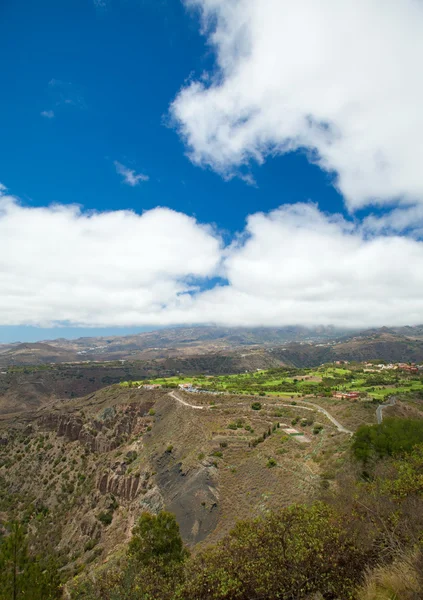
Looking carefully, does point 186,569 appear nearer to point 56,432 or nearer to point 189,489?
point 189,489

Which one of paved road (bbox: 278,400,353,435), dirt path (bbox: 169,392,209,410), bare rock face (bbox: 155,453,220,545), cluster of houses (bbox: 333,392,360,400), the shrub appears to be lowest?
the shrub

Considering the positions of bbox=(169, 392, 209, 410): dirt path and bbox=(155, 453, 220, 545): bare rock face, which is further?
bbox=(169, 392, 209, 410): dirt path

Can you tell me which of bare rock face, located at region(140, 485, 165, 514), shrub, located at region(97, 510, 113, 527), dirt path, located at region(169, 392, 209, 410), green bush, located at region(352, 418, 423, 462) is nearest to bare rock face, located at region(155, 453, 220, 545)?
bare rock face, located at region(140, 485, 165, 514)

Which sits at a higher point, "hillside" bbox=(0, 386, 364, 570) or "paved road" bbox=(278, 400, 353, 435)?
"paved road" bbox=(278, 400, 353, 435)

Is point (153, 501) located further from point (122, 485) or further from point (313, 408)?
point (313, 408)

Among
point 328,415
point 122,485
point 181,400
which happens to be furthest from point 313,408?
point 122,485

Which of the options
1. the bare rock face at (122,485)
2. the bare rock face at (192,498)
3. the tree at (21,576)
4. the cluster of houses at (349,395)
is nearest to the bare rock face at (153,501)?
the bare rock face at (192,498)

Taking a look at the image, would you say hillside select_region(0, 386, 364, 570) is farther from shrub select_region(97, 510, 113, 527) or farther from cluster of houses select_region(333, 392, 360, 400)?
cluster of houses select_region(333, 392, 360, 400)

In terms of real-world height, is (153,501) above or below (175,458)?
below

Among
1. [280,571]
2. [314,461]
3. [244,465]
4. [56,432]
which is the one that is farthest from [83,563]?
[56,432]

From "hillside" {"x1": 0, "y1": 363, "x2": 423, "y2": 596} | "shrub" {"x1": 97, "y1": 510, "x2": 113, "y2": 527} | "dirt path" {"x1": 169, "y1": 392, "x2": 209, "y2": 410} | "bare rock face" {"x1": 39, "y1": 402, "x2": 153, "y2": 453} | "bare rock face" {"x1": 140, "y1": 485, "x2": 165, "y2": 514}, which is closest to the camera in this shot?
"hillside" {"x1": 0, "y1": 363, "x2": 423, "y2": 596}

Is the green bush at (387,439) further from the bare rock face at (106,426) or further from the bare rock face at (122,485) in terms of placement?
the bare rock face at (106,426)

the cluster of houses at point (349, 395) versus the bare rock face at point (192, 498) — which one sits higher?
the cluster of houses at point (349, 395)
